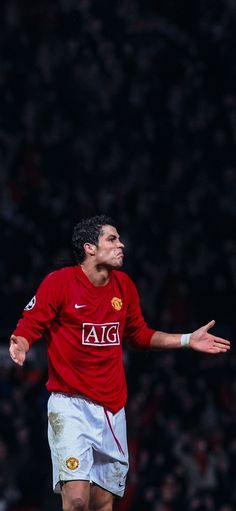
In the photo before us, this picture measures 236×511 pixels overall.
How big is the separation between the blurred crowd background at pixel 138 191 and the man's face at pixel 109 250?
4951 mm

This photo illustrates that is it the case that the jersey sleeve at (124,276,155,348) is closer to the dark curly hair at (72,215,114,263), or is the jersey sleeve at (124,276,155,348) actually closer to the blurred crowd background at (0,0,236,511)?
the dark curly hair at (72,215,114,263)

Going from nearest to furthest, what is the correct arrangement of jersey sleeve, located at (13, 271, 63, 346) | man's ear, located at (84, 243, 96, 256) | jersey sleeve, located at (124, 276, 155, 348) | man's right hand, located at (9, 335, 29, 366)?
1. man's right hand, located at (9, 335, 29, 366)
2. jersey sleeve, located at (13, 271, 63, 346)
3. man's ear, located at (84, 243, 96, 256)
4. jersey sleeve, located at (124, 276, 155, 348)

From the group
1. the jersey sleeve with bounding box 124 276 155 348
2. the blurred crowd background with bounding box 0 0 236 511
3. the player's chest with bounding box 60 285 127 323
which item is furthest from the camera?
the blurred crowd background with bounding box 0 0 236 511

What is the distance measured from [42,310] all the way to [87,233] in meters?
0.63

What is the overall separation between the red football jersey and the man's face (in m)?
0.18

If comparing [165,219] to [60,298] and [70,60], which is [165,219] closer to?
[70,60]

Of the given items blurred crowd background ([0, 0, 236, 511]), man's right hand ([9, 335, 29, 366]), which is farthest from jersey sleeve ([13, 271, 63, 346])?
blurred crowd background ([0, 0, 236, 511])

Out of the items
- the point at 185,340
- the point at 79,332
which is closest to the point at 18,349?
the point at 79,332

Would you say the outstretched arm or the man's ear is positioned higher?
the man's ear

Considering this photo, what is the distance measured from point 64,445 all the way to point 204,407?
6.52 meters

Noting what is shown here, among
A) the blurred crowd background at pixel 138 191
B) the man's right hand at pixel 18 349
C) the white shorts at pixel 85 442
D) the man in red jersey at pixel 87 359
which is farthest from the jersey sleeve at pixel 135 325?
the blurred crowd background at pixel 138 191

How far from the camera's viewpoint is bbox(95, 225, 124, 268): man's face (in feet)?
24.8

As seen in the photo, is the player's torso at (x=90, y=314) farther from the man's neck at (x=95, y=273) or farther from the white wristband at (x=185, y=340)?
the white wristband at (x=185, y=340)

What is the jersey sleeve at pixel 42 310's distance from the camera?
7344 mm
